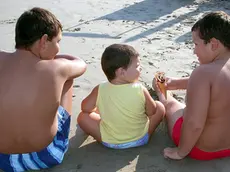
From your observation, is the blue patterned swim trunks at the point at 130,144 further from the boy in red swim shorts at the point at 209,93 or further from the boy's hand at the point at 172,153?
the boy in red swim shorts at the point at 209,93

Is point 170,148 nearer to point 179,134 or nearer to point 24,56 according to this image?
point 179,134

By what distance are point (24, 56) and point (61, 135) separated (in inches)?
26.0

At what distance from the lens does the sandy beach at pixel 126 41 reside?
274cm

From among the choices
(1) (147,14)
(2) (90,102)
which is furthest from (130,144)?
(1) (147,14)

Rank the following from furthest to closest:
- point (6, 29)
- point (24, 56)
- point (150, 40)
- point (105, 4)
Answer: point (105, 4) → point (6, 29) → point (150, 40) → point (24, 56)

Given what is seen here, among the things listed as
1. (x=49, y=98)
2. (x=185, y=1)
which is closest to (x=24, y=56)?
(x=49, y=98)

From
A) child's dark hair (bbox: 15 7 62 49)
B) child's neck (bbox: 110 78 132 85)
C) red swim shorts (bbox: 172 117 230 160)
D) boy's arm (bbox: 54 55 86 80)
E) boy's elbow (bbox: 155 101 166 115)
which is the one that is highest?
child's dark hair (bbox: 15 7 62 49)

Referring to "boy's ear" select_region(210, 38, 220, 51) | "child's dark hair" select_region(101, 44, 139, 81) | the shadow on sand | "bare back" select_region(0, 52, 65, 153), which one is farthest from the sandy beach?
"boy's ear" select_region(210, 38, 220, 51)

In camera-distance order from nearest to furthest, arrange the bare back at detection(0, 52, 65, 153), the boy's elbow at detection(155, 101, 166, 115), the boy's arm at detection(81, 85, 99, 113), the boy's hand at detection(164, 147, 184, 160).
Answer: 1. the bare back at detection(0, 52, 65, 153)
2. the boy's hand at detection(164, 147, 184, 160)
3. the boy's arm at detection(81, 85, 99, 113)
4. the boy's elbow at detection(155, 101, 166, 115)

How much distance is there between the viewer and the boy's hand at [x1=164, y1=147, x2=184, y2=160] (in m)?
2.71

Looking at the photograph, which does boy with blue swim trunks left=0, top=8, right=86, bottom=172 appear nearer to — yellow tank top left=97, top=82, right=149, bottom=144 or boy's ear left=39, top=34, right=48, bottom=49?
boy's ear left=39, top=34, right=48, bottom=49

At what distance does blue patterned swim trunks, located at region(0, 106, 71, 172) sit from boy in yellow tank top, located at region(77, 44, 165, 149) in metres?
0.23

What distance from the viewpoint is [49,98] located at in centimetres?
245

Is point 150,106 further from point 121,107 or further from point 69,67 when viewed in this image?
point 69,67
